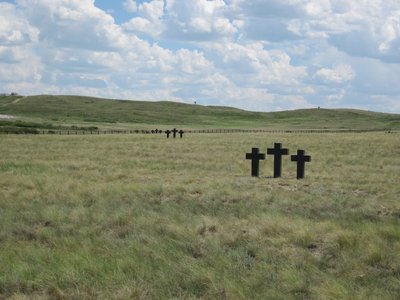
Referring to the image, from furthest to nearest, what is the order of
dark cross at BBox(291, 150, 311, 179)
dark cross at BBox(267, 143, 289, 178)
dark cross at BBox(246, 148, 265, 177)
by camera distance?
1. dark cross at BBox(246, 148, 265, 177)
2. dark cross at BBox(267, 143, 289, 178)
3. dark cross at BBox(291, 150, 311, 179)

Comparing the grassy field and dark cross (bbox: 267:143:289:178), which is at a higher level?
dark cross (bbox: 267:143:289:178)

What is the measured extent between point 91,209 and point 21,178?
6701 mm

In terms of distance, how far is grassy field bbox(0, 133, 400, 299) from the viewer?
682 centimetres

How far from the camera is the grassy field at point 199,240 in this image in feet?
22.4

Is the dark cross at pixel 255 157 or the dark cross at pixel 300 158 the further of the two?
the dark cross at pixel 255 157

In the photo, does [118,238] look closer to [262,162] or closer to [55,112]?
[262,162]

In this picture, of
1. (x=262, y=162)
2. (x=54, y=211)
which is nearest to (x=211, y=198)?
Result: (x=54, y=211)

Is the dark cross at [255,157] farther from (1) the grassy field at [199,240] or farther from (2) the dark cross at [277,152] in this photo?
(1) the grassy field at [199,240]

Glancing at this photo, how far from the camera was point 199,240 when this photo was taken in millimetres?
9164

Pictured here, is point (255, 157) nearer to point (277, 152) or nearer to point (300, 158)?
point (277, 152)

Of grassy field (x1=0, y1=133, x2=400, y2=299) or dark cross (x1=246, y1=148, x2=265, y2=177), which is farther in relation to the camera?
dark cross (x1=246, y1=148, x2=265, y2=177)

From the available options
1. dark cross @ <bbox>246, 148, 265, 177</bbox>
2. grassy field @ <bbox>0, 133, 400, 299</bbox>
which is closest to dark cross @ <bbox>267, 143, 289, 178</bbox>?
dark cross @ <bbox>246, 148, 265, 177</bbox>

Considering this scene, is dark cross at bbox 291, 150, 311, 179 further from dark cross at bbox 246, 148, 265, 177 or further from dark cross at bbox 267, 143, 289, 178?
dark cross at bbox 246, 148, 265, 177

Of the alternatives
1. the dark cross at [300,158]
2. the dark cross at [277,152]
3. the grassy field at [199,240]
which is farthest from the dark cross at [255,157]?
the grassy field at [199,240]
